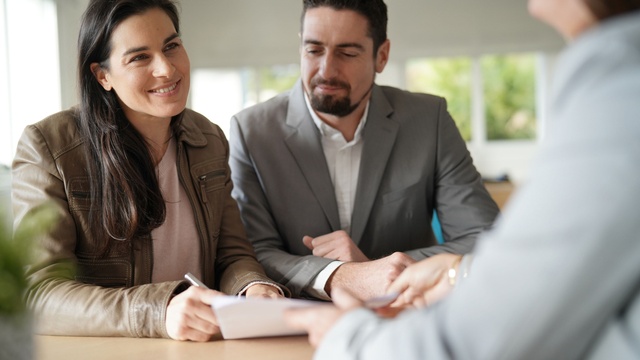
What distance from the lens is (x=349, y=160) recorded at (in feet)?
7.99

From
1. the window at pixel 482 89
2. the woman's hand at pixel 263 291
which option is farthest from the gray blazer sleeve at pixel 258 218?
the window at pixel 482 89

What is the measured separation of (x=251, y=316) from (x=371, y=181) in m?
1.08

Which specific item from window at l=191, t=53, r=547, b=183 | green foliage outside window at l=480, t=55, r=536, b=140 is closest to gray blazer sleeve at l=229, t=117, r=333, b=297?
window at l=191, t=53, r=547, b=183

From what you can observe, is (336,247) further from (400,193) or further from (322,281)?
(400,193)

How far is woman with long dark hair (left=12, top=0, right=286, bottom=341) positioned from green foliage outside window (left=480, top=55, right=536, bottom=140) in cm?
676

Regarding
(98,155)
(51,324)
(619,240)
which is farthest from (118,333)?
(619,240)

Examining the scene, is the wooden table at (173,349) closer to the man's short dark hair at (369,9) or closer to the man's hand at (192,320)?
the man's hand at (192,320)

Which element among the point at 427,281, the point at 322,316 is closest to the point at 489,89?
the point at 427,281

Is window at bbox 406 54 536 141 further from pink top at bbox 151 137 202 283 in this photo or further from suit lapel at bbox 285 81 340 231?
pink top at bbox 151 137 202 283

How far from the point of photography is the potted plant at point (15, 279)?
91 cm

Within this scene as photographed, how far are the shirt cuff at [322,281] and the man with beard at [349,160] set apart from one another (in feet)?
1.13

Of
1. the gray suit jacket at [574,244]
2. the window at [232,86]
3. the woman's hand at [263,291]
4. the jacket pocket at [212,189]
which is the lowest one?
the window at [232,86]

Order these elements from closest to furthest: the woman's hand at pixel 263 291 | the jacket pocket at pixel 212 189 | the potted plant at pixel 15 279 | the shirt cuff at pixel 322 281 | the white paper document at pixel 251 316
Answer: the potted plant at pixel 15 279
the white paper document at pixel 251 316
the woman's hand at pixel 263 291
the shirt cuff at pixel 322 281
the jacket pocket at pixel 212 189

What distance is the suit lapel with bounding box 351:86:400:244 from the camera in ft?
7.68
